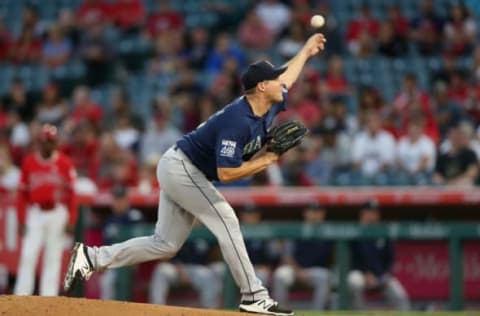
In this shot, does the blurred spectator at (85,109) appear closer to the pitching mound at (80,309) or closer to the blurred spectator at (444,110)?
the blurred spectator at (444,110)

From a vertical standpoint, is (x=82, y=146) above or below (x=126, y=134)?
below

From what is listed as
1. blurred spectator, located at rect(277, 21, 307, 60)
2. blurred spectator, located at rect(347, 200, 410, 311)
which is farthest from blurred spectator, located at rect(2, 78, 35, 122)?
blurred spectator, located at rect(347, 200, 410, 311)

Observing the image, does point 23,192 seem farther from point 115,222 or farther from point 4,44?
point 4,44

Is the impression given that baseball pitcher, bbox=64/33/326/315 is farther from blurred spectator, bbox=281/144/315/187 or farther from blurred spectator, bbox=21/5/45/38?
blurred spectator, bbox=21/5/45/38

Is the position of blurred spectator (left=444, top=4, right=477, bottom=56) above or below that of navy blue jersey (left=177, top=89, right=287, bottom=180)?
above

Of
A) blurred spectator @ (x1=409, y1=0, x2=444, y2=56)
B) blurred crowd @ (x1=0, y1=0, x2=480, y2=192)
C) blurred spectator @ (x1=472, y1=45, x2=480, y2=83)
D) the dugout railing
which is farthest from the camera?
blurred spectator @ (x1=409, y1=0, x2=444, y2=56)

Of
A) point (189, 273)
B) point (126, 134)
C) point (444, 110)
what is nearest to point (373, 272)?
point (189, 273)

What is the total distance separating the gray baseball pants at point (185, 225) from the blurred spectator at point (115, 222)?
13.0 ft

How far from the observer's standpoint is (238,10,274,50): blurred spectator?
51.2 feet

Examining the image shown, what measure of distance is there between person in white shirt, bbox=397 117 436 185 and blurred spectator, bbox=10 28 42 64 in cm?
628

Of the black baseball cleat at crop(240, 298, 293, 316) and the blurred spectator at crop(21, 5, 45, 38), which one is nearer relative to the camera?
the black baseball cleat at crop(240, 298, 293, 316)

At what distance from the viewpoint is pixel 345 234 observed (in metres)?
11.6

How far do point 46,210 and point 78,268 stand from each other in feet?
11.3

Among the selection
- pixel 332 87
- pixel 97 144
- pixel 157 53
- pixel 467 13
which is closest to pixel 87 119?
pixel 97 144
